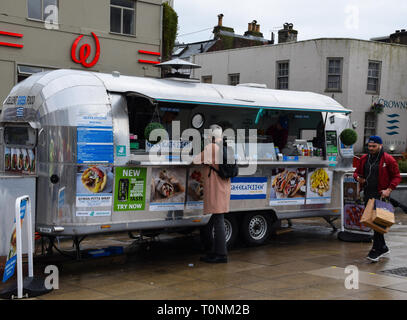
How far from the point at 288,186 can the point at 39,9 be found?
9.38m

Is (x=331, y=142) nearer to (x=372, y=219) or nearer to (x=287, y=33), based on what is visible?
(x=372, y=219)

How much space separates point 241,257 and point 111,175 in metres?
2.66

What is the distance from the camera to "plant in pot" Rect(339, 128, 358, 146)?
11.1m

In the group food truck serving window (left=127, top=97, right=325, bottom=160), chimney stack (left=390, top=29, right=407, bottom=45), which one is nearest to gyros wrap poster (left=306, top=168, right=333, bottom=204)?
food truck serving window (left=127, top=97, right=325, bottom=160)

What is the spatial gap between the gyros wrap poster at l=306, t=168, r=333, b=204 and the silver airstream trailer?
0.02 metres

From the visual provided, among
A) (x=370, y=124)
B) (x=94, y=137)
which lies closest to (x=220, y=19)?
(x=370, y=124)

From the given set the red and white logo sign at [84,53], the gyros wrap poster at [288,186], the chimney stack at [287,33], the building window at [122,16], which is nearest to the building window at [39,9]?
the red and white logo sign at [84,53]

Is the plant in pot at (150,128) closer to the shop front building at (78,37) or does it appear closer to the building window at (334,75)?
the shop front building at (78,37)

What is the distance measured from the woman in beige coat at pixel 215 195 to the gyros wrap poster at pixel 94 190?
146 centimetres

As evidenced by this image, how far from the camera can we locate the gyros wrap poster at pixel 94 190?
25.3ft

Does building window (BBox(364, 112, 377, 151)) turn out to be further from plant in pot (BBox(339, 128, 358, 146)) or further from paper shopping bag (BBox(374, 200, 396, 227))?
paper shopping bag (BBox(374, 200, 396, 227))
